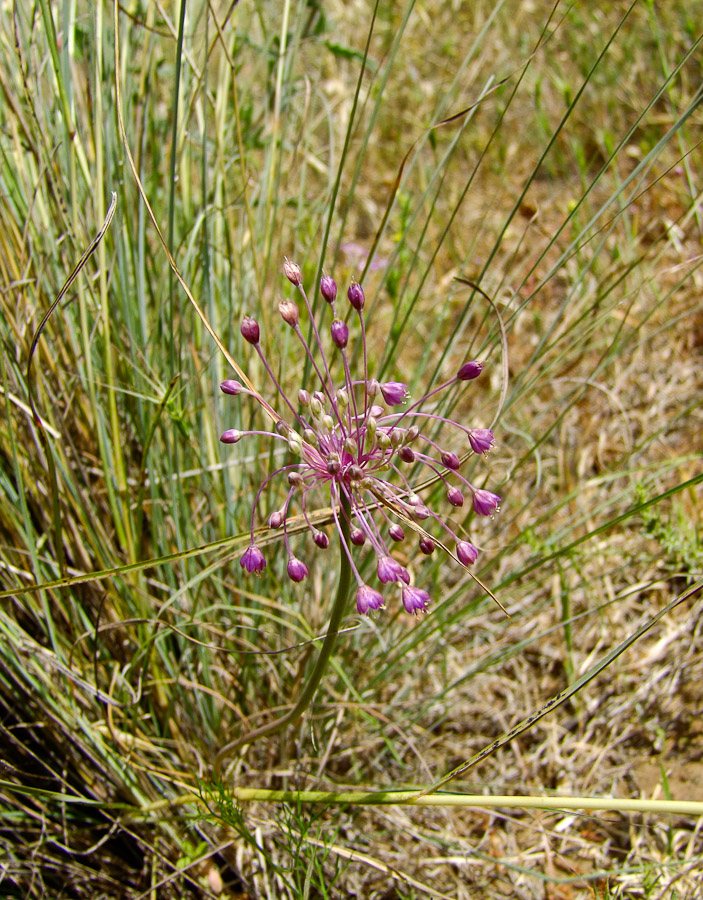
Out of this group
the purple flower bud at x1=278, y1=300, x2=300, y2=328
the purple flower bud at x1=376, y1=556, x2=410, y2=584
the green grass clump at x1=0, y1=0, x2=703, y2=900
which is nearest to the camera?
the purple flower bud at x1=376, y1=556, x2=410, y2=584

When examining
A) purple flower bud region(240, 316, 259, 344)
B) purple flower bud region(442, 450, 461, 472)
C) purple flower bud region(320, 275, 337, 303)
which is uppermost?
purple flower bud region(320, 275, 337, 303)

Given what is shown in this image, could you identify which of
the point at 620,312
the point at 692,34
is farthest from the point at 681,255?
the point at 692,34

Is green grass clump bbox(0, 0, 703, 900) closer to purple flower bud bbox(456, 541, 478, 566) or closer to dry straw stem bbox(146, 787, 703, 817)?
dry straw stem bbox(146, 787, 703, 817)

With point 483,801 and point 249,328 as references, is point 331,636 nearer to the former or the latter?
point 483,801

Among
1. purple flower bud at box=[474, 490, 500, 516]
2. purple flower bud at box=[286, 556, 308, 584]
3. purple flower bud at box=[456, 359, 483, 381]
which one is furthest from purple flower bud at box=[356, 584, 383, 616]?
purple flower bud at box=[456, 359, 483, 381]

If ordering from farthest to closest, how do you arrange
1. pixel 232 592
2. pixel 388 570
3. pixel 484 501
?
1. pixel 232 592
2. pixel 484 501
3. pixel 388 570

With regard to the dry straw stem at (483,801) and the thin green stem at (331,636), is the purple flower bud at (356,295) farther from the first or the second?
the dry straw stem at (483,801)

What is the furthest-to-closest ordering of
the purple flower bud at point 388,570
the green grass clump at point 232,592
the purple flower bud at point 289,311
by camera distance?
the green grass clump at point 232,592, the purple flower bud at point 289,311, the purple flower bud at point 388,570

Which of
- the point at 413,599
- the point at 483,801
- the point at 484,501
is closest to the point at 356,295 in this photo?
the point at 484,501

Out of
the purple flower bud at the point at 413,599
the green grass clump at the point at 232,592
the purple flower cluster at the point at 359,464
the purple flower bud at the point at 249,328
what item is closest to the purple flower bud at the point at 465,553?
the purple flower cluster at the point at 359,464

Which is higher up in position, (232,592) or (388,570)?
(388,570)

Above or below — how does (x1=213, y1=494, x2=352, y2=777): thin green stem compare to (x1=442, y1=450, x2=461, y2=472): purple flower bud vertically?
below
